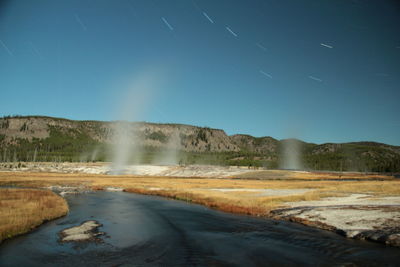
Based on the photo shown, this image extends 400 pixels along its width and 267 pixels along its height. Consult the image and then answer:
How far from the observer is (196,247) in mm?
20281

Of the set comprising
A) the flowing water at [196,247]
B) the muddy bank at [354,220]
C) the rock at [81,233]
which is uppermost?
the muddy bank at [354,220]

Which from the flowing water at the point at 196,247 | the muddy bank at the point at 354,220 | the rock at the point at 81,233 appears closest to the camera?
the flowing water at the point at 196,247

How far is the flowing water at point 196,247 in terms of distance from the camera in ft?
55.1

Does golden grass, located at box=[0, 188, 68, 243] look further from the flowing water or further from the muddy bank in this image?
the muddy bank

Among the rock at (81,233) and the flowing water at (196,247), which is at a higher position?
the flowing water at (196,247)

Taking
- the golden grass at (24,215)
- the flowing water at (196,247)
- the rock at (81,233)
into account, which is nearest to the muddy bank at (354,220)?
the flowing water at (196,247)

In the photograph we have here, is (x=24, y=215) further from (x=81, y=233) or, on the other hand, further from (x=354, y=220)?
(x=354, y=220)

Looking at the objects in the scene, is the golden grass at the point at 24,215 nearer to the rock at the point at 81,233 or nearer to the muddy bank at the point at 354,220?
the rock at the point at 81,233

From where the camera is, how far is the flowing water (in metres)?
16.8

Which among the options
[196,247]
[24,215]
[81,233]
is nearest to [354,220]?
[196,247]

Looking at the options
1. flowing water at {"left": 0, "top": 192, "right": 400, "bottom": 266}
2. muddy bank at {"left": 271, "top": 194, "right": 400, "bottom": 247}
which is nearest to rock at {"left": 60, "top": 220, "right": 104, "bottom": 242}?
flowing water at {"left": 0, "top": 192, "right": 400, "bottom": 266}

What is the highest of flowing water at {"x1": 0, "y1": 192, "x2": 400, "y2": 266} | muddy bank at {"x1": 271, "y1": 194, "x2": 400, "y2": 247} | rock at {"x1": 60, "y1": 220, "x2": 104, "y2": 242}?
muddy bank at {"x1": 271, "y1": 194, "x2": 400, "y2": 247}

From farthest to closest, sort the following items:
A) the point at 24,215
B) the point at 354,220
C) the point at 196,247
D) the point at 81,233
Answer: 1. the point at 354,220
2. the point at 24,215
3. the point at 81,233
4. the point at 196,247

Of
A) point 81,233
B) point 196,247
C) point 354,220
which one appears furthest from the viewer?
point 354,220
